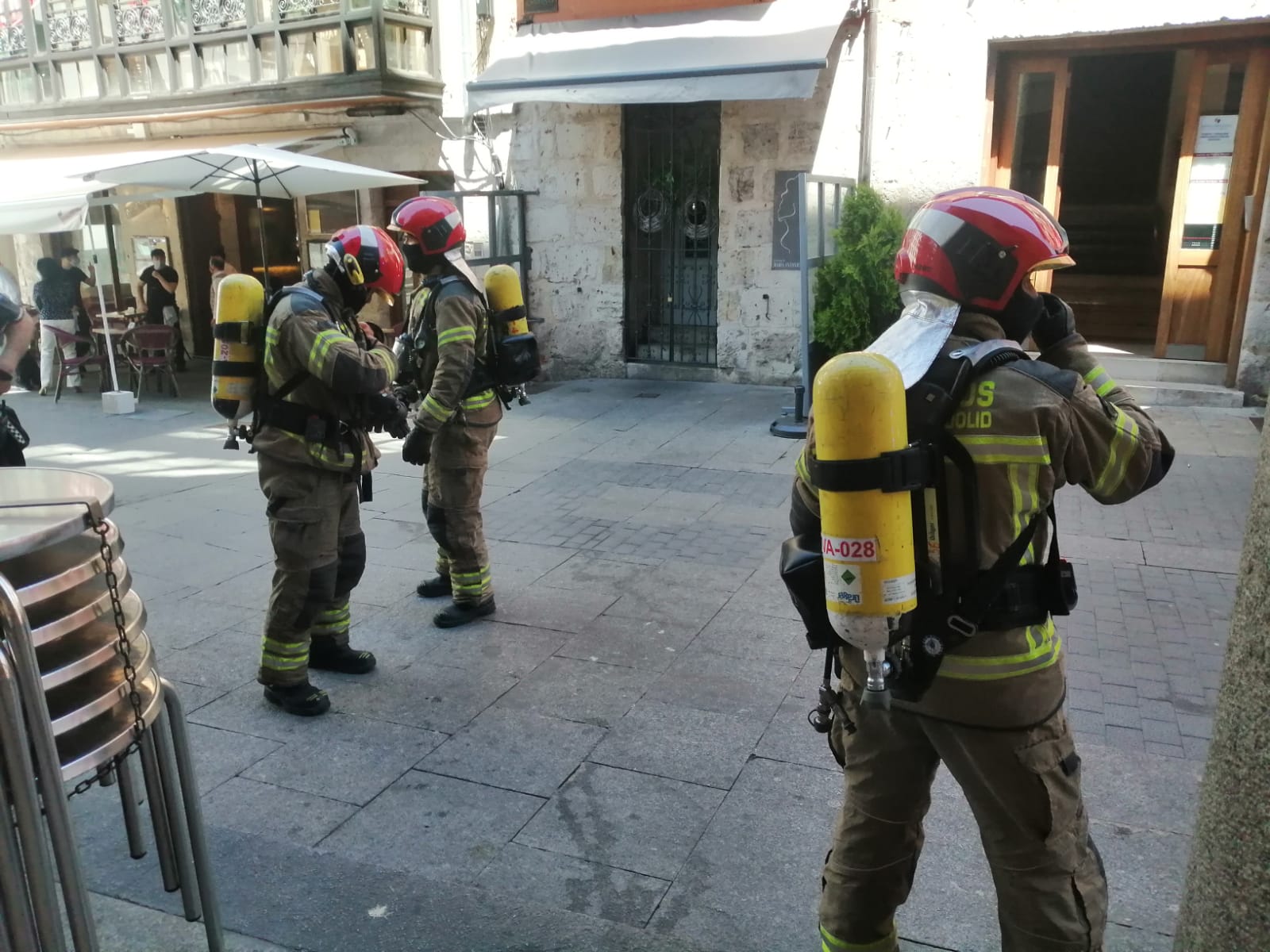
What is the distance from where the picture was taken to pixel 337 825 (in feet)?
11.0

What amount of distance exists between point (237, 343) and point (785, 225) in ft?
23.7

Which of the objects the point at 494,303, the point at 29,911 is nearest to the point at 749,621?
the point at 494,303

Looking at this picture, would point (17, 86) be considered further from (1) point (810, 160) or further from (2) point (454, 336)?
(2) point (454, 336)

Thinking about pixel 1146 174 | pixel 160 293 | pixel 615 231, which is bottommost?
pixel 160 293

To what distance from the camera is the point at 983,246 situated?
2.15 m

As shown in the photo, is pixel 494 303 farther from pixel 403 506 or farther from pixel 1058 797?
pixel 1058 797

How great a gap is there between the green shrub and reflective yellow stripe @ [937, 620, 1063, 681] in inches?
261

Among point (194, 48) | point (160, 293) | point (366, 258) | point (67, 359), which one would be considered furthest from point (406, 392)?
point (194, 48)

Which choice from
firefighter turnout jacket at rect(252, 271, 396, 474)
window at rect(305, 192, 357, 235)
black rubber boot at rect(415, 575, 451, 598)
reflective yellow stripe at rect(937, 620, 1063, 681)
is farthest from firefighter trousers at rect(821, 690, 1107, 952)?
window at rect(305, 192, 357, 235)

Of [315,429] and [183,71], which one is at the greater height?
[183,71]

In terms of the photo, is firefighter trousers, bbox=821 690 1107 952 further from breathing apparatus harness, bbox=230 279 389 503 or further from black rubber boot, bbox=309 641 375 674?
black rubber boot, bbox=309 641 375 674

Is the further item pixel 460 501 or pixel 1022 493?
pixel 460 501

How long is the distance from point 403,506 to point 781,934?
16.1 ft

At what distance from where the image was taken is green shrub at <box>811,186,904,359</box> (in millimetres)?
8672
